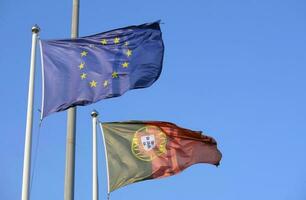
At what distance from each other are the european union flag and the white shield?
3.13 metres

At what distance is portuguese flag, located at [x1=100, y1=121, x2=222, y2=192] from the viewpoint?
18141 millimetres

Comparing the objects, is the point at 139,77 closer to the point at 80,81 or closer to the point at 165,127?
the point at 80,81

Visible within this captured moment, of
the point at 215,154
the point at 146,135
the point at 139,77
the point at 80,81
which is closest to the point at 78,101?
the point at 80,81

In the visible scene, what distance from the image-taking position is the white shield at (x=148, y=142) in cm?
1866

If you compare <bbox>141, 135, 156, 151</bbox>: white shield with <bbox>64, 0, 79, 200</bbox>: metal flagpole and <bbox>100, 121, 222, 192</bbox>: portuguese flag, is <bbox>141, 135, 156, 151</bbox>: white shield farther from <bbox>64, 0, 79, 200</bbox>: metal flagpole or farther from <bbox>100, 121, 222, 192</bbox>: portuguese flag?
<bbox>64, 0, 79, 200</bbox>: metal flagpole

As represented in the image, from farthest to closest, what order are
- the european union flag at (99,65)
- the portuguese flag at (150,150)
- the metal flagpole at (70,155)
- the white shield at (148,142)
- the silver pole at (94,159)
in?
the silver pole at (94,159)
the white shield at (148,142)
the portuguese flag at (150,150)
the european union flag at (99,65)
the metal flagpole at (70,155)

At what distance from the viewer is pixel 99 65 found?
15.9 m

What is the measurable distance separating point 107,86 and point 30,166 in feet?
9.00

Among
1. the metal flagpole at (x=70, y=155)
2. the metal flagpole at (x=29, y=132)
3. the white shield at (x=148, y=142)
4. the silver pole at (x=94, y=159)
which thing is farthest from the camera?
the silver pole at (x=94, y=159)

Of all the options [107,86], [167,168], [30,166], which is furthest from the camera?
[167,168]

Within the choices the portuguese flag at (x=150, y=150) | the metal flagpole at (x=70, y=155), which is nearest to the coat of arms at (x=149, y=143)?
the portuguese flag at (x=150, y=150)

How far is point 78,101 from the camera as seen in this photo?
1509cm

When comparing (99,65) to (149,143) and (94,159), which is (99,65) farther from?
(94,159)

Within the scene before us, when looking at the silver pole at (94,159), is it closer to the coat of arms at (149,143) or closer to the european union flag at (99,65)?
the coat of arms at (149,143)
